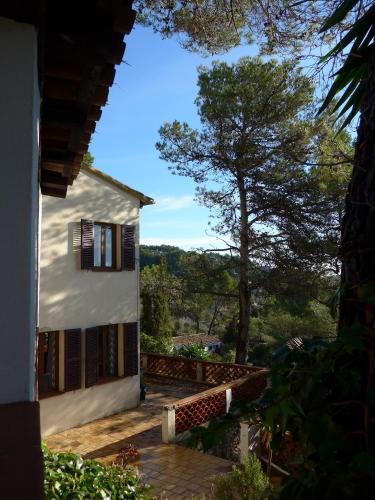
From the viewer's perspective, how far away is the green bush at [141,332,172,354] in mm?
17578

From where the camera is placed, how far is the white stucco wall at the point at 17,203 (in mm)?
1811

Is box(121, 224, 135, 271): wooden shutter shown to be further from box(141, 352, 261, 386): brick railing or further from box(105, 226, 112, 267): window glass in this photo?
box(141, 352, 261, 386): brick railing

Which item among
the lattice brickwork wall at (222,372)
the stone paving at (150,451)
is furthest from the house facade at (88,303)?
the lattice brickwork wall at (222,372)

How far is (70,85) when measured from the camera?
9.29 feet

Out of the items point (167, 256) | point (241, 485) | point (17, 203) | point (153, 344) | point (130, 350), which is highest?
point (167, 256)

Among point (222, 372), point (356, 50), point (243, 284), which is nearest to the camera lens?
point (356, 50)

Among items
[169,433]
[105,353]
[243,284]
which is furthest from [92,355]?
[243,284]

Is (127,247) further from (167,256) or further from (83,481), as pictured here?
(167,256)

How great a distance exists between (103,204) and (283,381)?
10.5 metres

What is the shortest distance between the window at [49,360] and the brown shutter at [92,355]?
751 mm

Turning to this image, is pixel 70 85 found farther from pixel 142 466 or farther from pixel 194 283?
pixel 194 283

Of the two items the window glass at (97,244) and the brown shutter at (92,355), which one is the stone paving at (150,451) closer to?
the brown shutter at (92,355)

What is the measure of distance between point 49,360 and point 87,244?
114 inches

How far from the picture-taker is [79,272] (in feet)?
35.2
